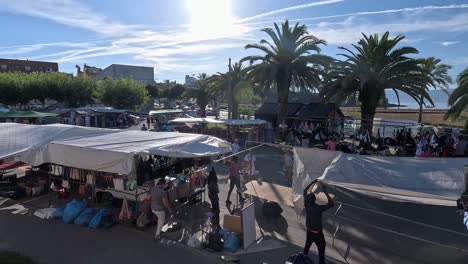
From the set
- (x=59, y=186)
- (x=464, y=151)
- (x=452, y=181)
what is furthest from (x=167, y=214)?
(x=464, y=151)

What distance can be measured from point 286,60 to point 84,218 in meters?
21.2

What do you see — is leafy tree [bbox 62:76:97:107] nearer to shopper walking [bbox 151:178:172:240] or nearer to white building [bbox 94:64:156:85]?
shopper walking [bbox 151:178:172:240]

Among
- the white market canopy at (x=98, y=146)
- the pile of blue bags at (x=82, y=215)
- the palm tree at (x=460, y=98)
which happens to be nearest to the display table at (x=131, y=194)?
the pile of blue bags at (x=82, y=215)

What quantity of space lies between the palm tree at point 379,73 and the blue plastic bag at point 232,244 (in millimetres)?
16125

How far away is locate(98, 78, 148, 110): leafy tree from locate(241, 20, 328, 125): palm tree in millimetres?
25816

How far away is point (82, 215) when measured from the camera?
35.1ft

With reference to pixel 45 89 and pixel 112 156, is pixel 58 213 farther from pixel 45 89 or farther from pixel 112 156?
pixel 45 89

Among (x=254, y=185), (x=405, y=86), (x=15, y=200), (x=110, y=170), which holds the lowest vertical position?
(x=15, y=200)

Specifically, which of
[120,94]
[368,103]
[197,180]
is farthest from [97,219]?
[120,94]

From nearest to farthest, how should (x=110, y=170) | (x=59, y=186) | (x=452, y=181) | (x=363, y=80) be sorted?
(x=452, y=181), (x=110, y=170), (x=59, y=186), (x=363, y=80)

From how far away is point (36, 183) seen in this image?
45.4ft

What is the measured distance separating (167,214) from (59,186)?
16.8ft

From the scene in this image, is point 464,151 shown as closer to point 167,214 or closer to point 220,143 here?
point 220,143

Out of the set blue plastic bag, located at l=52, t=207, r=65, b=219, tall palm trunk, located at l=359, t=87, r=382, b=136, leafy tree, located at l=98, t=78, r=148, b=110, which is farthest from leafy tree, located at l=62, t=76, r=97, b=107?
blue plastic bag, located at l=52, t=207, r=65, b=219
